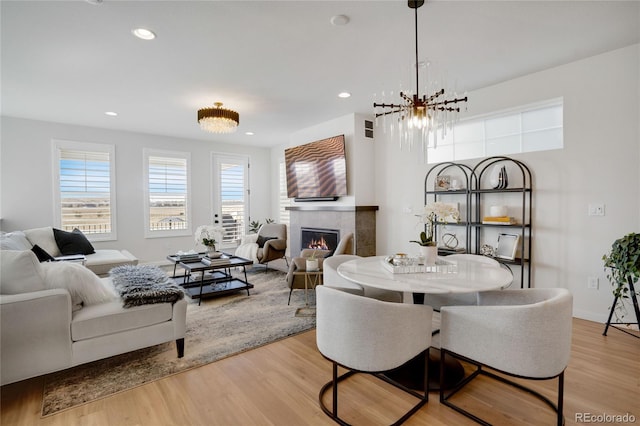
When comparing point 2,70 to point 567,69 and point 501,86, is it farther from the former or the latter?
point 567,69

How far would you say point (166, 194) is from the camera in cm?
623

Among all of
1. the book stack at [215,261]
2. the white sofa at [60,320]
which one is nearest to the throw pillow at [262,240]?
the book stack at [215,261]

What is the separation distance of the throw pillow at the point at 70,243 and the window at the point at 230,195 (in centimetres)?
251

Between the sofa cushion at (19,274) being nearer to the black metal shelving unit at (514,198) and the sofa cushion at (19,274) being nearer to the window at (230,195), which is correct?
the black metal shelving unit at (514,198)

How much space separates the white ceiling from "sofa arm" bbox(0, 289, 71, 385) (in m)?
1.98

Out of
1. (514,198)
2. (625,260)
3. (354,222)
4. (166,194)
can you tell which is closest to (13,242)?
(166,194)

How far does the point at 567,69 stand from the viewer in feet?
10.5

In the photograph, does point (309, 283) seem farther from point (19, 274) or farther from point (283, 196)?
point (283, 196)

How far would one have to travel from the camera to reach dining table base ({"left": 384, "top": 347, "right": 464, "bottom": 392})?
81.0 inches

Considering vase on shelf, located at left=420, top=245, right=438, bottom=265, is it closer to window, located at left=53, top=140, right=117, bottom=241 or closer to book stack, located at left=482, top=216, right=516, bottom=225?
book stack, located at left=482, top=216, right=516, bottom=225

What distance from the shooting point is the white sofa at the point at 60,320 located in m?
1.86

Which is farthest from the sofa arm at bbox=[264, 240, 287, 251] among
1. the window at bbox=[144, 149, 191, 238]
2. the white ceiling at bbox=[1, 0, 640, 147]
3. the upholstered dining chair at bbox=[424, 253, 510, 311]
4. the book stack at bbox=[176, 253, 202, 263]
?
the upholstered dining chair at bbox=[424, 253, 510, 311]

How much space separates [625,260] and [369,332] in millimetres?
2454

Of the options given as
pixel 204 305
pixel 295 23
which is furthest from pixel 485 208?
pixel 204 305
